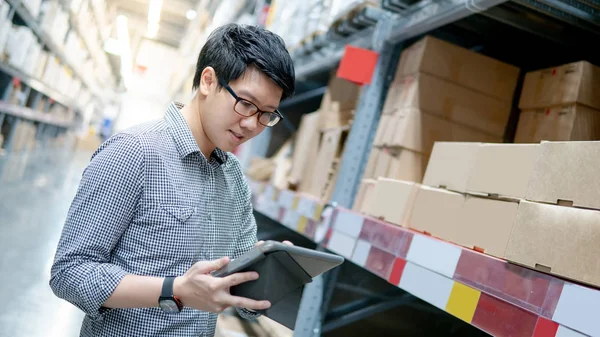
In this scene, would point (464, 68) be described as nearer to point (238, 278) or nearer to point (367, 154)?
point (367, 154)

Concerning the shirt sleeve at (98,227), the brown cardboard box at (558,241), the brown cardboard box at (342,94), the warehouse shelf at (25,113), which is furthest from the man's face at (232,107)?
the warehouse shelf at (25,113)

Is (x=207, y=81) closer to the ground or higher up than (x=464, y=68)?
closer to the ground

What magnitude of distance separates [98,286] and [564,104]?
1595 mm

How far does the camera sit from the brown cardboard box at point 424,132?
7.92 ft

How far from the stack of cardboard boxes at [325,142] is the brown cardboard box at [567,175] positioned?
5.69 ft

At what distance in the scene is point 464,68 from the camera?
8.32 feet

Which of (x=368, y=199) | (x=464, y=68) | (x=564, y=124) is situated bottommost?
(x=368, y=199)

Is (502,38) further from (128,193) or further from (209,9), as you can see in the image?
(209,9)

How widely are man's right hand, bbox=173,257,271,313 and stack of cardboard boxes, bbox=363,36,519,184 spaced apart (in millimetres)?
1506

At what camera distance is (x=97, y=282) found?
1070mm

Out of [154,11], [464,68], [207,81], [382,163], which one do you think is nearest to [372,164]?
[382,163]

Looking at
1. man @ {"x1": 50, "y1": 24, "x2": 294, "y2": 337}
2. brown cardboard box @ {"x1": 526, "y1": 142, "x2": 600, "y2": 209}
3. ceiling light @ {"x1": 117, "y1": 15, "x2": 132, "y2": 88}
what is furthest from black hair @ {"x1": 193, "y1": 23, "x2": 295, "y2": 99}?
ceiling light @ {"x1": 117, "y1": 15, "x2": 132, "y2": 88}

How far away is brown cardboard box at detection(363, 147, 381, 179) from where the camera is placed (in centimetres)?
265

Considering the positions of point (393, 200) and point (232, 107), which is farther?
point (393, 200)
